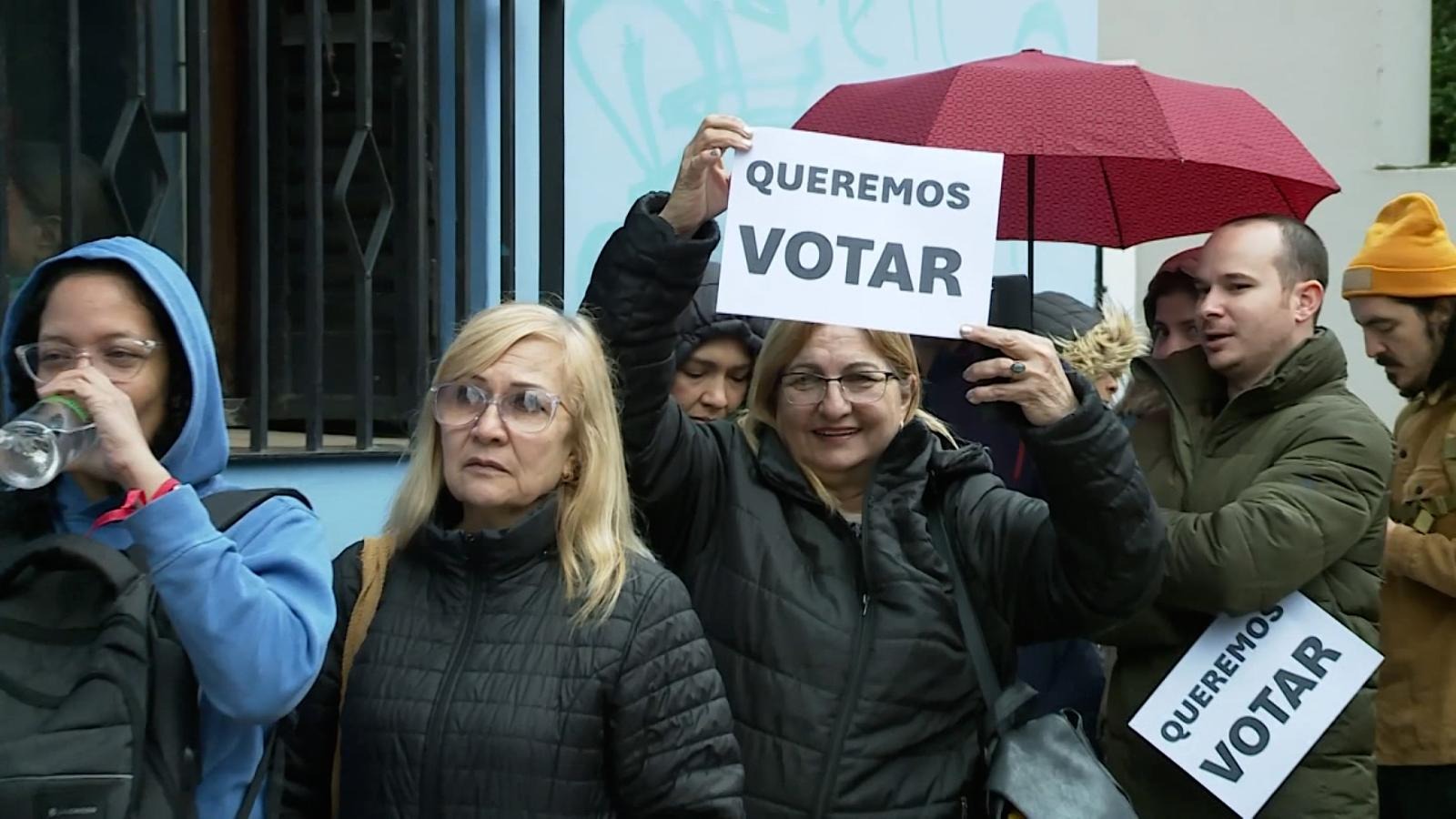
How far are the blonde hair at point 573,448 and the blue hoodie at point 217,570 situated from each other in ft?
0.84

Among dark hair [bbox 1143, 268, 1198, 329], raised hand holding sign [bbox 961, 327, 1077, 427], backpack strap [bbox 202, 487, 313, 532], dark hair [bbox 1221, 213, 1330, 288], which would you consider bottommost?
backpack strap [bbox 202, 487, 313, 532]

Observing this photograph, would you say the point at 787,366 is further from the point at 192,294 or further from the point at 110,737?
the point at 110,737

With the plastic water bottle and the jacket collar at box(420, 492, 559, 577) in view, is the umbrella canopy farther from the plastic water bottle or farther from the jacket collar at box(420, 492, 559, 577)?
the plastic water bottle

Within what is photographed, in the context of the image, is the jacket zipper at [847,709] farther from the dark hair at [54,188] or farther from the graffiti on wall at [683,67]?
the graffiti on wall at [683,67]

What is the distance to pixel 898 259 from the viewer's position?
103 inches

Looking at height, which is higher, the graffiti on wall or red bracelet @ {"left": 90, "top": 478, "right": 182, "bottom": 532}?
the graffiti on wall

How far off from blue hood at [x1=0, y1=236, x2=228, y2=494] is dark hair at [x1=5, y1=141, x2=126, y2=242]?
4.10ft

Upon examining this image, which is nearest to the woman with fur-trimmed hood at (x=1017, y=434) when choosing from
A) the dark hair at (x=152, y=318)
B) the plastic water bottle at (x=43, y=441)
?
the dark hair at (x=152, y=318)

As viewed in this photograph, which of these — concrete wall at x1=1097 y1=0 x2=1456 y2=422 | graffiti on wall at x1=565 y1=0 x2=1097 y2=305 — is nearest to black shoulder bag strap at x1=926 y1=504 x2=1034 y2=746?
graffiti on wall at x1=565 y1=0 x2=1097 y2=305

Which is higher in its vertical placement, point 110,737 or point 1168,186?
point 1168,186

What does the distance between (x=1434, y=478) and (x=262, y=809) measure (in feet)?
9.17

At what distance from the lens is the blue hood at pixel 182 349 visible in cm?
218

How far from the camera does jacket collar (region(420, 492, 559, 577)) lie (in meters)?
2.37

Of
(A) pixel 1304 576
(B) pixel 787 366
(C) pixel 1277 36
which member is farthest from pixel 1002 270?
(C) pixel 1277 36
